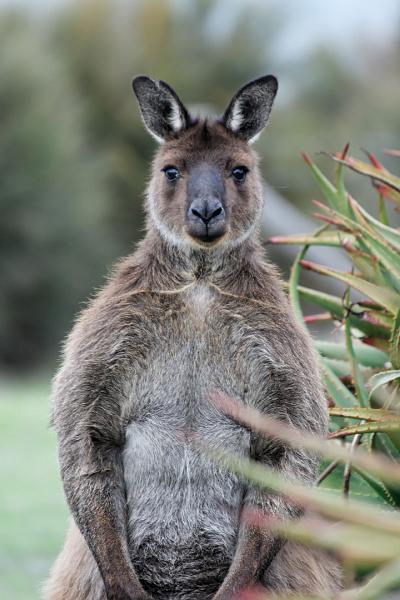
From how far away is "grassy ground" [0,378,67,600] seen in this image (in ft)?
17.2

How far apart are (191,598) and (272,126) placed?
2865 centimetres

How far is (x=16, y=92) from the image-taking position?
25219mm

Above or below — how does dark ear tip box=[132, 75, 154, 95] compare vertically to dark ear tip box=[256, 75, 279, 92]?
above

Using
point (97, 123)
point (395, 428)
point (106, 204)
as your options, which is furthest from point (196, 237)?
point (97, 123)

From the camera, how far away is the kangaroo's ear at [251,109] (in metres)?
3.85

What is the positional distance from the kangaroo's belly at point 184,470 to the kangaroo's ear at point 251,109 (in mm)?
833

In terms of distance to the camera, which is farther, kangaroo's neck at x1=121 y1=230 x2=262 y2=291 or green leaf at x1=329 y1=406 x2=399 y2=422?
kangaroo's neck at x1=121 y1=230 x2=262 y2=291

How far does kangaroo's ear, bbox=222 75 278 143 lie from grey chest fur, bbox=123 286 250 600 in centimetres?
75

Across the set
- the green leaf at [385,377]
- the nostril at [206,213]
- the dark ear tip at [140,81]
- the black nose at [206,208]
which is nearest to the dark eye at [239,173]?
the black nose at [206,208]

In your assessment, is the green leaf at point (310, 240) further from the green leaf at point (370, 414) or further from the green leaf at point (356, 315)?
the green leaf at point (370, 414)

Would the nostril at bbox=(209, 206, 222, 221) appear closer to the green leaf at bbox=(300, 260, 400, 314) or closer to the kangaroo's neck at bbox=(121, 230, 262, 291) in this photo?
the kangaroo's neck at bbox=(121, 230, 262, 291)

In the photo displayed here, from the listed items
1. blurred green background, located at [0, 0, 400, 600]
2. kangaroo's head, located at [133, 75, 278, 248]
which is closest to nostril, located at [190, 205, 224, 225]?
kangaroo's head, located at [133, 75, 278, 248]

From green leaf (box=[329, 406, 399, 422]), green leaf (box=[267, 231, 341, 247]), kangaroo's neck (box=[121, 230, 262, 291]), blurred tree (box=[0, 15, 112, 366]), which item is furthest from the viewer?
blurred tree (box=[0, 15, 112, 366])

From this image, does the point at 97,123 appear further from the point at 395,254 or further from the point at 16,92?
the point at 395,254
